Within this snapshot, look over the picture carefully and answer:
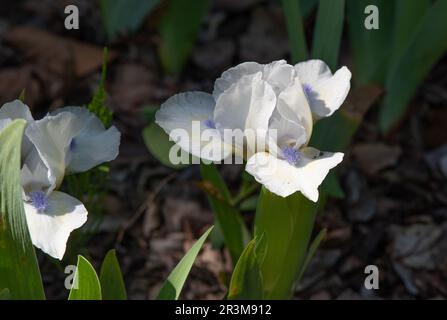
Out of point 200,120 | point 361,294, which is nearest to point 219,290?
point 361,294

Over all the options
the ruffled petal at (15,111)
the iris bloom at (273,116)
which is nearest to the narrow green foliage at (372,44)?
the iris bloom at (273,116)

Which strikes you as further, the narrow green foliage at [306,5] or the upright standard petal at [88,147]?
the narrow green foliage at [306,5]

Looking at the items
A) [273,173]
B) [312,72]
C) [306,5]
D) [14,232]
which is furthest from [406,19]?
[14,232]

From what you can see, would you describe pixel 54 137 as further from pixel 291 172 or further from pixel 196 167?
pixel 196 167

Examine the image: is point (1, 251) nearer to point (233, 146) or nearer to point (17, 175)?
point (17, 175)

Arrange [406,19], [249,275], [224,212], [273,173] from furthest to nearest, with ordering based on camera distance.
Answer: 1. [406,19]
2. [224,212]
3. [249,275]
4. [273,173]

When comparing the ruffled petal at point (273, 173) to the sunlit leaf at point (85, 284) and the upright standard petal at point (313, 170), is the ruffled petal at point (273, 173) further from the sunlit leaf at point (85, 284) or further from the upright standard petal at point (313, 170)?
the sunlit leaf at point (85, 284)
